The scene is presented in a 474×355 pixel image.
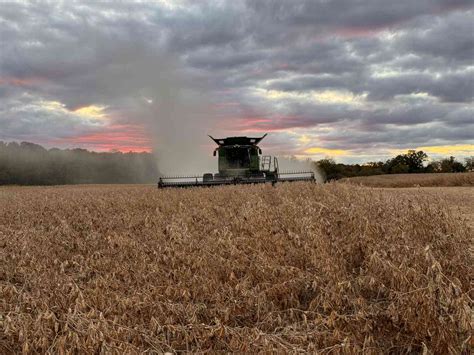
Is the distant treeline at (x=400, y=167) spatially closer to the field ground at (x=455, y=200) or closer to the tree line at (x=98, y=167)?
the tree line at (x=98, y=167)

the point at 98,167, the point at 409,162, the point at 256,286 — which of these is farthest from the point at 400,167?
the point at 256,286

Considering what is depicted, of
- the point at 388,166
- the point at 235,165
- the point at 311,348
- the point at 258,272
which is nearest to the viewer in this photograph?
the point at 311,348

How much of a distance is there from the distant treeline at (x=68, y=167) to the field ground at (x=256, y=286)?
48030mm

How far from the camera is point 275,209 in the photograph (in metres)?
7.83

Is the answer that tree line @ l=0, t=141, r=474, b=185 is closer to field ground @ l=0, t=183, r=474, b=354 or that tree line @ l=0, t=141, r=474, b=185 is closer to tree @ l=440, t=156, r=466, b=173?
tree @ l=440, t=156, r=466, b=173

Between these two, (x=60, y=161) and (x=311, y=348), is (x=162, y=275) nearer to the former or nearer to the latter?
(x=311, y=348)

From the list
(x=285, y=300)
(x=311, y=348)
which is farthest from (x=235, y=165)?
(x=311, y=348)

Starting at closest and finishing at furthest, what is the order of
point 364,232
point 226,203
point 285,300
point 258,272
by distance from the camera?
1. point 285,300
2. point 258,272
3. point 364,232
4. point 226,203

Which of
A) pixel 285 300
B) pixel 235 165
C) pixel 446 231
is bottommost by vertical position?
pixel 285 300

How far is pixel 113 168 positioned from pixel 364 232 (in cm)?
5849

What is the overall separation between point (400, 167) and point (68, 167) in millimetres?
47750

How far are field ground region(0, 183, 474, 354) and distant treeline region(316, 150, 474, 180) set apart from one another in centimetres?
5206

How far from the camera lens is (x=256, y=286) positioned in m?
4.74

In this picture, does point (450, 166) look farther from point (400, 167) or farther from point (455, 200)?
point (455, 200)
